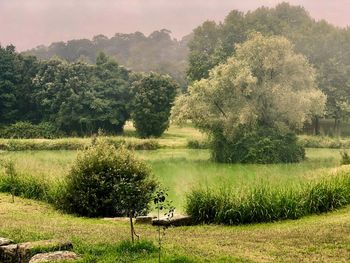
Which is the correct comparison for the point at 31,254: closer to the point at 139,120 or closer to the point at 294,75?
the point at 294,75

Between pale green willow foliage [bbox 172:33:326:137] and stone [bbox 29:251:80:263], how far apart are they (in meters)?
27.8

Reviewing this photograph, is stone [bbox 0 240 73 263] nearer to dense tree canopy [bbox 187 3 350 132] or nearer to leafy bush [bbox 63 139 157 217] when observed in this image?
leafy bush [bbox 63 139 157 217]

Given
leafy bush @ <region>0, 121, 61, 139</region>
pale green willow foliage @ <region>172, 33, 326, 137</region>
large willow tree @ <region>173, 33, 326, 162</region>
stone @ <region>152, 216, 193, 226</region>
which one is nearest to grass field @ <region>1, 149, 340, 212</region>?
stone @ <region>152, 216, 193, 226</region>

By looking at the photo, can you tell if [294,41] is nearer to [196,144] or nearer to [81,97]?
[196,144]

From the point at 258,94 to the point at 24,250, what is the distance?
98.2ft

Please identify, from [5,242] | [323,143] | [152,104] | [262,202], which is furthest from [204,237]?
[152,104]

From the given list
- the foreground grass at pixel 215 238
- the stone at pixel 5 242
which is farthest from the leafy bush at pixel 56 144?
the stone at pixel 5 242

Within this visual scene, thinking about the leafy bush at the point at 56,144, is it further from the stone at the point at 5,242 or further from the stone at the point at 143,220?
the stone at the point at 5,242

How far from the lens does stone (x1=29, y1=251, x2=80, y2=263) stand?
812 cm

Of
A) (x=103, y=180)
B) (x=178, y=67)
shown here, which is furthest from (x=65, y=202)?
(x=178, y=67)

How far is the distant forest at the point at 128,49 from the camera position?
127000 mm

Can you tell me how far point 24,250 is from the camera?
8.80 m

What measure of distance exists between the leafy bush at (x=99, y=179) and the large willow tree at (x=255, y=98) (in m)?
20.1

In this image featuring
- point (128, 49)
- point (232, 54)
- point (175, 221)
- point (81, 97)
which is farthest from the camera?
point (128, 49)
